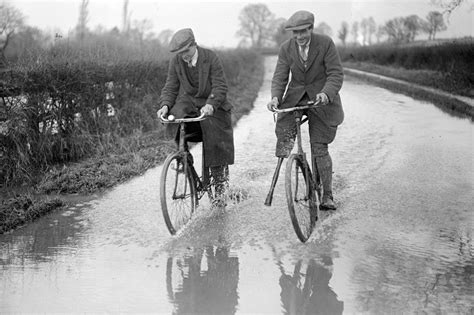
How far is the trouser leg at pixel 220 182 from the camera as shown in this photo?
24.1ft

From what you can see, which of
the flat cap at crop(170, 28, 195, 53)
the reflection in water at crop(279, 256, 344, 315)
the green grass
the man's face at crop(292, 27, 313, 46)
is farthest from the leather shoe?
the green grass

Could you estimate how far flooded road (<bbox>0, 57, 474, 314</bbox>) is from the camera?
4652mm

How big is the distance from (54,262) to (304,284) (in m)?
2.30

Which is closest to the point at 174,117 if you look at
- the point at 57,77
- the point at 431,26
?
the point at 57,77

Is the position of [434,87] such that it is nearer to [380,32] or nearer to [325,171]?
[325,171]

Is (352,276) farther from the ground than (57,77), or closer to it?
closer to it

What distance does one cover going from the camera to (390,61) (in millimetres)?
45875

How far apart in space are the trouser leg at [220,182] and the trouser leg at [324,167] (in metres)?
1.14

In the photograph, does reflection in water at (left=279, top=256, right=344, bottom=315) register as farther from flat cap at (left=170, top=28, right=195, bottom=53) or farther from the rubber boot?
flat cap at (left=170, top=28, right=195, bottom=53)

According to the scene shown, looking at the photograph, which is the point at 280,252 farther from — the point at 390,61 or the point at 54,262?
the point at 390,61

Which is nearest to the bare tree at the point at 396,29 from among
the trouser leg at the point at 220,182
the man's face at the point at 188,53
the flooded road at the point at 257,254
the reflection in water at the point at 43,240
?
the flooded road at the point at 257,254

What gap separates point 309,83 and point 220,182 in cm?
166

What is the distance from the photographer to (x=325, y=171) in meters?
7.07

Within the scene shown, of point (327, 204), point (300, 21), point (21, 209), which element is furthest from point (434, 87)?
point (21, 209)
